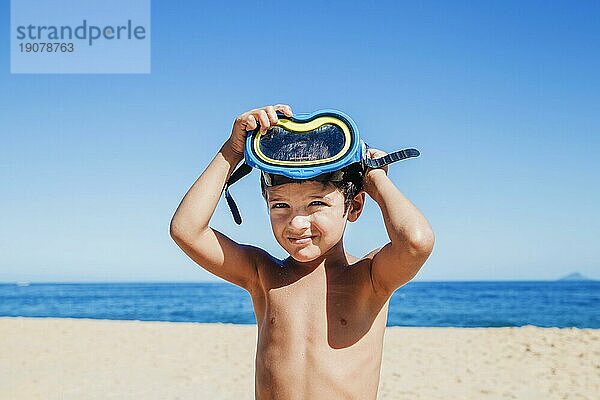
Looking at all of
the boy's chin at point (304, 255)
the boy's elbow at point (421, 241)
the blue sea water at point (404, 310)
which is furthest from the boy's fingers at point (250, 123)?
the blue sea water at point (404, 310)

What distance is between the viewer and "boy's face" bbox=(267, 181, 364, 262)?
2.45 m

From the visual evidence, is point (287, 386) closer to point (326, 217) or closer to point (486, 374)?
point (326, 217)

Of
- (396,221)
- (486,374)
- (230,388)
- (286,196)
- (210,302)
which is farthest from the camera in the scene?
(210,302)

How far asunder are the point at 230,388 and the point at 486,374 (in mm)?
3474

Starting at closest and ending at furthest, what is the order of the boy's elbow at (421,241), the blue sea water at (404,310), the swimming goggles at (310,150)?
1. the boy's elbow at (421,241)
2. the swimming goggles at (310,150)
3. the blue sea water at (404,310)

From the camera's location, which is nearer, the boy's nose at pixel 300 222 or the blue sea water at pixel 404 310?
the boy's nose at pixel 300 222

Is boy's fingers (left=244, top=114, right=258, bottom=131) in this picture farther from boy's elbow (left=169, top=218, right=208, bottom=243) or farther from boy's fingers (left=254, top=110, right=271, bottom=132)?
boy's elbow (left=169, top=218, right=208, bottom=243)

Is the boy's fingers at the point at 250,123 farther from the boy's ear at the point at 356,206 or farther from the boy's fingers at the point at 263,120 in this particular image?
the boy's ear at the point at 356,206

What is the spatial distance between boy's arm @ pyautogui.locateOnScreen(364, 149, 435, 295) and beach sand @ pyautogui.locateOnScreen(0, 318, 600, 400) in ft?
20.0

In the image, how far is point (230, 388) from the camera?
28.7 feet

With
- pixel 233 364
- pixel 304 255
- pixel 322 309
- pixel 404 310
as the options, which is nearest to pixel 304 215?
pixel 304 255

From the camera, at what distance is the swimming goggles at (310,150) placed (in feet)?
7.78

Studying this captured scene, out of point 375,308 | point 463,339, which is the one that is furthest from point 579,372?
point 375,308

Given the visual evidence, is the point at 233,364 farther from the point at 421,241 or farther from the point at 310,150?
the point at 421,241
